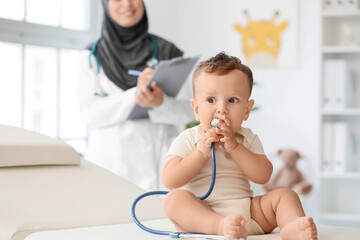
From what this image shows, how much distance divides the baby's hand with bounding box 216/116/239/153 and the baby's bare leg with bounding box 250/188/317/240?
0.13 meters

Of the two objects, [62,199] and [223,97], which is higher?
[223,97]

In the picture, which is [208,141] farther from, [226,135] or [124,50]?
[124,50]

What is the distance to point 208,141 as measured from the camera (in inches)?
36.5

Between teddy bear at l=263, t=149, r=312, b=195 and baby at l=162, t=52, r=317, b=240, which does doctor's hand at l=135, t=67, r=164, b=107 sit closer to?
baby at l=162, t=52, r=317, b=240

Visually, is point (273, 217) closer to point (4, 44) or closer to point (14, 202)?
point (14, 202)

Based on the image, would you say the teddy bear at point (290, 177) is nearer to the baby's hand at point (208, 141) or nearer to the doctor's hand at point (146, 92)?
the doctor's hand at point (146, 92)

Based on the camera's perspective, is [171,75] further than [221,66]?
Yes

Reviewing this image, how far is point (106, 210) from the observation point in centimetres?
129

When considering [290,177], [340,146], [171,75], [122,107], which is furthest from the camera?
[290,177]

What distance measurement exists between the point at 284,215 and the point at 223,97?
0.23 metres

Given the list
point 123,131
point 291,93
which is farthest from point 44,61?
point 291,93

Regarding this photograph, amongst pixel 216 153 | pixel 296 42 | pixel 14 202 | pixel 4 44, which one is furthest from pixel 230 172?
pixel 296 42

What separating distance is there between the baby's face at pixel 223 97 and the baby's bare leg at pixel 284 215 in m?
0.15

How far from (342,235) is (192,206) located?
0.29 metres
